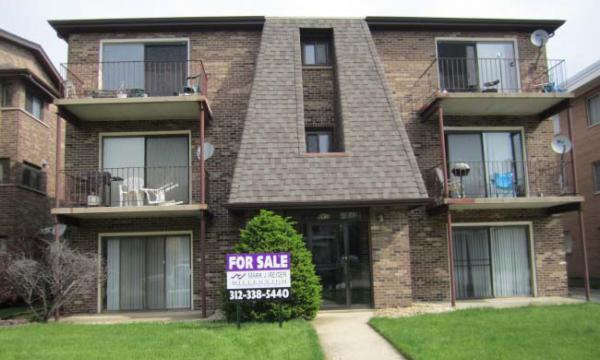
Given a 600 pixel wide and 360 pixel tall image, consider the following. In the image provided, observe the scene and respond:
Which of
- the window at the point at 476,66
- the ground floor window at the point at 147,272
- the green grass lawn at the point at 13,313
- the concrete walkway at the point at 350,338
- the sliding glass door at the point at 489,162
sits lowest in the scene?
the concrete walkway at the point at 350,338

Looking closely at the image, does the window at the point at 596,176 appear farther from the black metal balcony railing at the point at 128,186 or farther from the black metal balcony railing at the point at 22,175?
the black metal balcony railing at the point at 22,175

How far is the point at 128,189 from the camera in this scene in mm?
14891

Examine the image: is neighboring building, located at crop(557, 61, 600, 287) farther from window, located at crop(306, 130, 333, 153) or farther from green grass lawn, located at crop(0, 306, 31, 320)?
green grass lawn, located at crop(0, 306, 31, 320)

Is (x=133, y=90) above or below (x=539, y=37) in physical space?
below

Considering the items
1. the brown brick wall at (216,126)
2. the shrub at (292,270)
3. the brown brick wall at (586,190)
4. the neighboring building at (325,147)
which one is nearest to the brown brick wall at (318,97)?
the neighboring building at (325,147)

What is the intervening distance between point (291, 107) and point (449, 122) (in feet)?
15.6

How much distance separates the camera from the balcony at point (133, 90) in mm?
14281

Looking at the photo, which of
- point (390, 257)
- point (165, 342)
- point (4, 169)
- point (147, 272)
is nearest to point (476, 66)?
point (390, 257)

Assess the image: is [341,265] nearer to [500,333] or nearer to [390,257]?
[390,257]

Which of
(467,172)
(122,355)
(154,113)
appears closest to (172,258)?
(154,113)

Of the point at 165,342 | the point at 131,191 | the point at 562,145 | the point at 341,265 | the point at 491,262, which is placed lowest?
the point at 165,342

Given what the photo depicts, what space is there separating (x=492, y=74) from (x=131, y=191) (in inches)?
421

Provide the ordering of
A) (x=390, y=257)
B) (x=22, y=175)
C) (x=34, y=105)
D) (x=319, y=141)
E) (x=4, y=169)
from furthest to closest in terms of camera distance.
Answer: (x=34, y=105)
(x=22, y=175)
(x=4, y=169)
(x=319, y=141)
(x=390, y=257)

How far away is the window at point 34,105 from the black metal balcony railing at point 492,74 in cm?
1319
